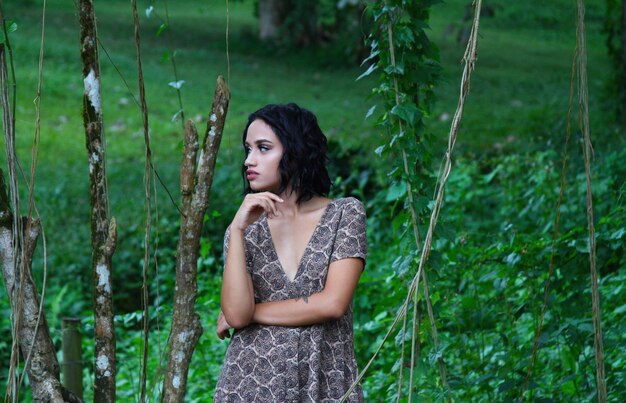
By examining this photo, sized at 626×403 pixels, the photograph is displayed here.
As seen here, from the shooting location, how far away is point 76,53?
51.8 feet

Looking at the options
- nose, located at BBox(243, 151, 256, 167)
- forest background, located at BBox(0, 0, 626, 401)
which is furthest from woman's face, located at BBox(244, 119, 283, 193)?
forest background, located at BBox(0, 0, 626, 401)

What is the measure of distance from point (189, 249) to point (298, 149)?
0.39 metres

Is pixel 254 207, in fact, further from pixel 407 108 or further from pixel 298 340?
pixel 407 108

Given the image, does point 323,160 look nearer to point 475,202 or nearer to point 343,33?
point 475,202

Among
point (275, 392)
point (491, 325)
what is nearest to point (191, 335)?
point (275, 392)

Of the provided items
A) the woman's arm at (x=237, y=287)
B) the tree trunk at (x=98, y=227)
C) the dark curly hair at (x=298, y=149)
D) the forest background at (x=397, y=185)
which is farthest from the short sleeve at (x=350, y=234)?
the tree trunk at (x=98, y=227)

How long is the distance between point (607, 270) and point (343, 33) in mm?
11736

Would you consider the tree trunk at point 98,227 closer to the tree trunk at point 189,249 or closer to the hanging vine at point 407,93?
the tree trunk at point 189,249

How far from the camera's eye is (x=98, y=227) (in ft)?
8.80

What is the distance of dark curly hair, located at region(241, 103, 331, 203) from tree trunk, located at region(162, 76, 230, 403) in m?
0.13

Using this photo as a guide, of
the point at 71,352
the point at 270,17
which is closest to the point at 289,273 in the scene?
the point at 71,352

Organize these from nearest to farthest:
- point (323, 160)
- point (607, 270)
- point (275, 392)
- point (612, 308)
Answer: point (275, 392) < point (323, 160) < point (612, 308) < point (607, 270)

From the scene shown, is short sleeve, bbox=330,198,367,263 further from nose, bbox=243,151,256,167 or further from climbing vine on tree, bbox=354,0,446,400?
climbing vine on tree, bbox=354,0,446,400

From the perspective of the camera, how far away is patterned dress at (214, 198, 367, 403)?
262cm
